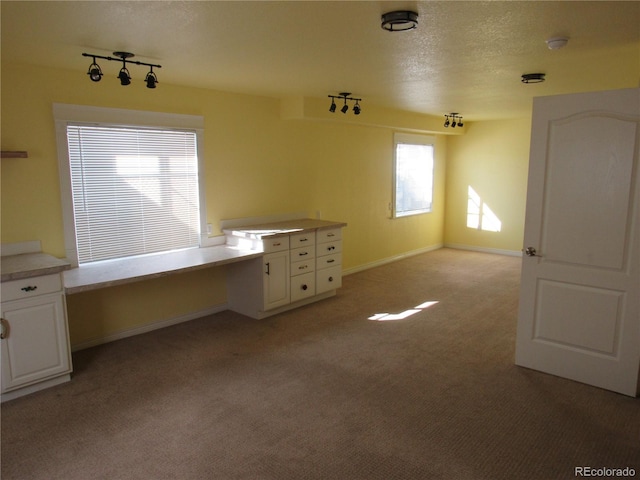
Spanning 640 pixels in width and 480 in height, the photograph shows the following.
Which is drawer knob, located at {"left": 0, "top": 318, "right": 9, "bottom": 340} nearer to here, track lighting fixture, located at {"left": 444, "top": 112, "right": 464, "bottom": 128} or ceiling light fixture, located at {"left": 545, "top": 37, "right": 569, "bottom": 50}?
ceiling light fixture, located at {"left": 545, "top": 37, "right": 569, "bottom": 50}

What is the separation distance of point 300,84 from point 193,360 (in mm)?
2722

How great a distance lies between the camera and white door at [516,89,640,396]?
2.95 metres

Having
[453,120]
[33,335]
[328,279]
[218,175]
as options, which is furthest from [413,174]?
[33,335]

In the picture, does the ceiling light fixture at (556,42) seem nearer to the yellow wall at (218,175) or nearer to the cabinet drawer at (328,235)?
the cabinet drawer at (328,235)

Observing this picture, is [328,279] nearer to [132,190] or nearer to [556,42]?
[132,190]

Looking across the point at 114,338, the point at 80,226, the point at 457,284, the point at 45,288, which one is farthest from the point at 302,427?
the point at 457,284

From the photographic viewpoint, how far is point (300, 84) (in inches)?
170

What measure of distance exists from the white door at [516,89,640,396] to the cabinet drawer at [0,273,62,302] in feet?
11.3

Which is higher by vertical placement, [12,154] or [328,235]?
[12,154]

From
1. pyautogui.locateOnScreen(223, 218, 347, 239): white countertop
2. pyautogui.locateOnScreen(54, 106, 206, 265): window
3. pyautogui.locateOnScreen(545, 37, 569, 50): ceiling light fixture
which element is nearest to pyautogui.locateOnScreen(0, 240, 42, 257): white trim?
pyautogui.locateOnScreen(54, 106, 206, 265): window

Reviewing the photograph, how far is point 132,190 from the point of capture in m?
4.13

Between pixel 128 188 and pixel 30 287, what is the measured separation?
4.44 ft

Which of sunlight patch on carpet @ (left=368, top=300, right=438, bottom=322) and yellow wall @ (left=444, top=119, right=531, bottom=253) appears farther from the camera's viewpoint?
yellow wall @ (left=444, top=119, right=531, bottom=253)

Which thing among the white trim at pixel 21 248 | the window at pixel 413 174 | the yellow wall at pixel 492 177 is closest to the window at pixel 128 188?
the white trim at pixel 21 248
